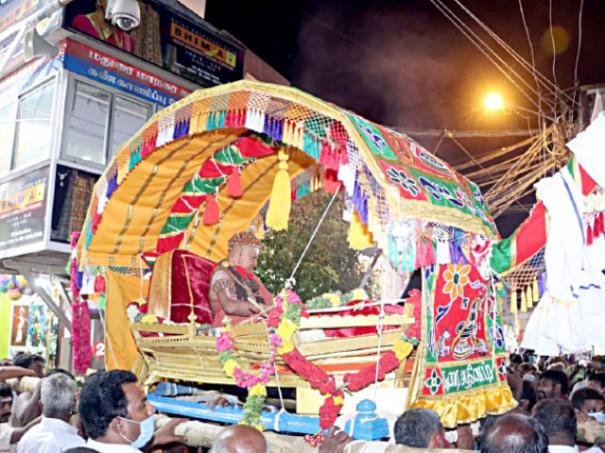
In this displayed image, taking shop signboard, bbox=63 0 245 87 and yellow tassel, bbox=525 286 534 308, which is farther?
shop signboard, bbox=63 0 245 87

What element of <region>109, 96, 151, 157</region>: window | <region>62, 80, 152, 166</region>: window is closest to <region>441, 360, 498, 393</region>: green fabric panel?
<region>62, 80, 152, 166</region>: window

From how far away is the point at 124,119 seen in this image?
10219 millimetres

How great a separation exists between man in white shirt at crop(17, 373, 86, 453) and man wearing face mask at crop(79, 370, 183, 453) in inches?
26.7

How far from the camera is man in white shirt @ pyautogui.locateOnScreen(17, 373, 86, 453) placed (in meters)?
3.69

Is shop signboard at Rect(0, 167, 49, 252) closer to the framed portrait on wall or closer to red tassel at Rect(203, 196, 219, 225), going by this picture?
red tassel at Rect(203, 196, 219, 225)

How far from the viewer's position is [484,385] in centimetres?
495

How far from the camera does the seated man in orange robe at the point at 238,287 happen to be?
5766 millimetres

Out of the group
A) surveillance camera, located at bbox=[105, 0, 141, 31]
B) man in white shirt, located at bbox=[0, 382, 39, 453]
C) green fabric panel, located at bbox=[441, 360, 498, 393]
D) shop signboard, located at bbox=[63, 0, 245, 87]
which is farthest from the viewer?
shop signboard, located at bbox=[63, 0, 245, 87]

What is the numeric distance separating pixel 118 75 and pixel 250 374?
671 cm

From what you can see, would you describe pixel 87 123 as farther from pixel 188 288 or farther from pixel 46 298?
pixel 188 288

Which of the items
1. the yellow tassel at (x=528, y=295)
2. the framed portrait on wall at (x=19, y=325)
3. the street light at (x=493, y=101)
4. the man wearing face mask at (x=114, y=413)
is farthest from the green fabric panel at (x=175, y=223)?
the framed portrait on wall at (x=19, y=325)

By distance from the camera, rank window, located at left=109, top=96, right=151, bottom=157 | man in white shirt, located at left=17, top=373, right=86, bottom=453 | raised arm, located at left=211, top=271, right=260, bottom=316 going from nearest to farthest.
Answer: man in white shirt, located at left=17, top=373, right=86, bottom=453, raised arm, located at left=211, top=271, right=260, bottom=316, window, located at left=109, top=96, right=151, bottom=157

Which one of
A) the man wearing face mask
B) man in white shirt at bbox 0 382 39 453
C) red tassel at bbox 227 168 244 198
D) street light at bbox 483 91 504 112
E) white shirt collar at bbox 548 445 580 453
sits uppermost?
street light at bbox 483 91 504 112

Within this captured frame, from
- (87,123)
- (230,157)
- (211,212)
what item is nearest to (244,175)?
(230,157)
